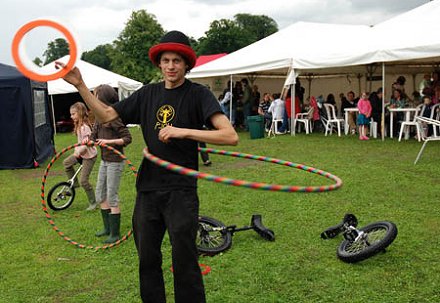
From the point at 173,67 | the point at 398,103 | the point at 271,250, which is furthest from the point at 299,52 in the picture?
the point at 173,67

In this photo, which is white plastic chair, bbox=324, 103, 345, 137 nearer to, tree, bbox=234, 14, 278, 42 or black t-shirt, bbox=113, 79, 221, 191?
black t-shirt, bbox=113, 79, 221, 191

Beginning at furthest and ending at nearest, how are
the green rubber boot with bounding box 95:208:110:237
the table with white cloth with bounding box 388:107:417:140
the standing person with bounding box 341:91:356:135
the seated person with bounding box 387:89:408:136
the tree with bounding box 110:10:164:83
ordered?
the tree with bounding box 110:10:164:83 < the standing person with bounding box 341:91:356:135 < the seated person with bounding box 387:89:408:136 < the table with white cloth with bounding box 388:107:417:140 < the green rubber boot with bounding box 95:208:110:237

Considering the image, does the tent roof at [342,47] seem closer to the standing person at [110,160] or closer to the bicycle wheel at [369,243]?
the bicycle wheel at [369,243]

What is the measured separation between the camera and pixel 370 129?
17281mm

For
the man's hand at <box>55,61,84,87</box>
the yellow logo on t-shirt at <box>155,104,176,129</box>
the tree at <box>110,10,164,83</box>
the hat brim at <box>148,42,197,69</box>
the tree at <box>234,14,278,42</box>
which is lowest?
the yellow logo on t-shirt at <box>155,104,176,129</box>

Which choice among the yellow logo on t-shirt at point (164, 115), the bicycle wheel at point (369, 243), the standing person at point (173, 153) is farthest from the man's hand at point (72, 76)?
the bicycle wheel at point (369, 243)

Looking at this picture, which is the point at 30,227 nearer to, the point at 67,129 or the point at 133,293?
the point at 133,293

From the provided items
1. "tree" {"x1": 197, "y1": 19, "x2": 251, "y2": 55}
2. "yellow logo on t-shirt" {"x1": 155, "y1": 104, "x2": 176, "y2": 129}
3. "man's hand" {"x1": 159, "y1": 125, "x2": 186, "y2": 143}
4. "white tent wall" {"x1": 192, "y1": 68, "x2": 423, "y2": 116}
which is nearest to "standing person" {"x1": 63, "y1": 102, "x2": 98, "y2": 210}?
"yellow logo on t-shirt" {"x1": 155, "y1": 104, "x2": 176, "y2": 129}

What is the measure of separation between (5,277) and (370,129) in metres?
14.6

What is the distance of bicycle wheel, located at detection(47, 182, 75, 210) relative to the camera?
312 inches

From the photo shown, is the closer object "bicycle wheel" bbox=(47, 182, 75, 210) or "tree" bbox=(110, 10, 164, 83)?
"bicycle wheel" bbox=(47, 182, 75, 210)

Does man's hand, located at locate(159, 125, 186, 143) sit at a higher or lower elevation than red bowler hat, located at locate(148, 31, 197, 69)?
lower

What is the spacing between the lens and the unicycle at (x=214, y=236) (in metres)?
5.37

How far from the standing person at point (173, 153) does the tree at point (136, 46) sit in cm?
6337
